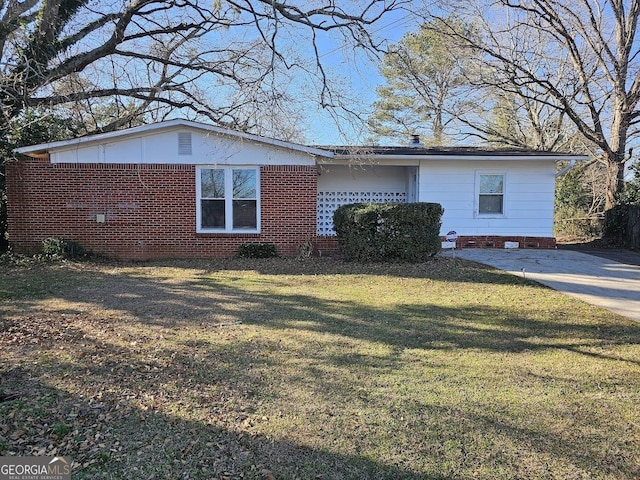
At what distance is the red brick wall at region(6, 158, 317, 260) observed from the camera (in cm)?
1120

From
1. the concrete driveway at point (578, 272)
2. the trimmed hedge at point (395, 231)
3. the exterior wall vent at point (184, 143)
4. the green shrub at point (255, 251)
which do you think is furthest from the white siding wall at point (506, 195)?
the exterior wall vent at point (184, 143)

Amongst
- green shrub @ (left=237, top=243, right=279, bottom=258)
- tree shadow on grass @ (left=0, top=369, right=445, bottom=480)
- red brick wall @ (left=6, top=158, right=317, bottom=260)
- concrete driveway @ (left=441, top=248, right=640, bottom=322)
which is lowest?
tree shadow on grass @ (left=0, top=369, right=445, bottom=480)

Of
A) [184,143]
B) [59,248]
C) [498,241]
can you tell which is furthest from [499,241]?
[59,248]

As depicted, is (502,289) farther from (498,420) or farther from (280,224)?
(280,224)

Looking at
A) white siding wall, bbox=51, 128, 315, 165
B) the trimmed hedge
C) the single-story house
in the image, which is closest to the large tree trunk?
the trimmed hedge

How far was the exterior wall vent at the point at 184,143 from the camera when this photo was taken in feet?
36.8

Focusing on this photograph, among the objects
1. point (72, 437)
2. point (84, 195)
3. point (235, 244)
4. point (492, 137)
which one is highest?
point (492, 137)

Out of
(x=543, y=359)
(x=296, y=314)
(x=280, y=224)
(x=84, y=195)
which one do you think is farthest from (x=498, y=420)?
(x=84, y=195)

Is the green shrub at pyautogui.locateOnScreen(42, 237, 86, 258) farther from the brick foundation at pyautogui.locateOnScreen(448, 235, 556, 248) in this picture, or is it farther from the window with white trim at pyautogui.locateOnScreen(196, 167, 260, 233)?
the brick foundation at pyautogui.locateOnScreen(448, 235, 556, 248)

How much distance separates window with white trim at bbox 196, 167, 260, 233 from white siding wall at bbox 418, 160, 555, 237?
521cm

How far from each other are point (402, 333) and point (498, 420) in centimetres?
219

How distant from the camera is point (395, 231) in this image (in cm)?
999

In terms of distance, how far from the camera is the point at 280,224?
11.7 m

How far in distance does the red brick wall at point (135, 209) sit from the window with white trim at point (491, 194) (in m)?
5.54
